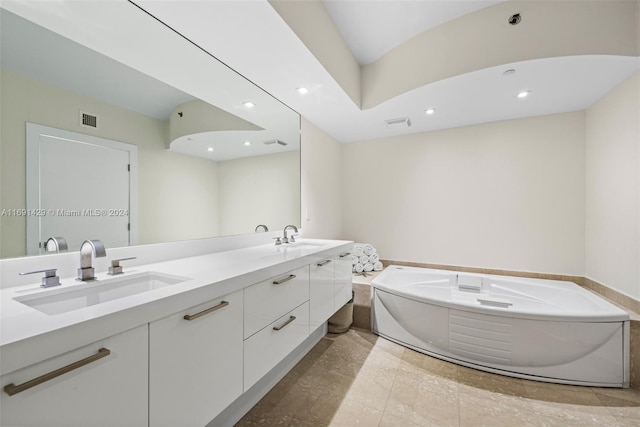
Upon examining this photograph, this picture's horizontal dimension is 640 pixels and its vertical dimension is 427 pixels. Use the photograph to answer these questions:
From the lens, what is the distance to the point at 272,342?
133 centimetres

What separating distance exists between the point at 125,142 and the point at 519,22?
2528 mm

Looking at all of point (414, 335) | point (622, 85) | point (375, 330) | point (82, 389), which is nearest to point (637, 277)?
point (622, 85)

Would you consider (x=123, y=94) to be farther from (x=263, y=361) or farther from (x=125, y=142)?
(x=263, y=361)

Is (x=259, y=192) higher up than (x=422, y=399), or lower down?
higher up

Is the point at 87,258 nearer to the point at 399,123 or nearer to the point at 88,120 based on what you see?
the point at 88,120

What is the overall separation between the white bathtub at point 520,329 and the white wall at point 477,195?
0.39 meters

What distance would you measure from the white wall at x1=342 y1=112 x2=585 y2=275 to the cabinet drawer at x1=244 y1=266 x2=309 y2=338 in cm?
198

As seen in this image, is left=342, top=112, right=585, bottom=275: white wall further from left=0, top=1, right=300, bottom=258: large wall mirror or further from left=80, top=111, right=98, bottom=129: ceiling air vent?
left=80, top=111, right=98, bottom=129: ceiling air vent

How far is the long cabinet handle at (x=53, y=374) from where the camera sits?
0.53 metres

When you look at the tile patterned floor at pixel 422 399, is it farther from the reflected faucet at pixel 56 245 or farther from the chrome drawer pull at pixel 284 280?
the reflected faucet at pixel 56 245

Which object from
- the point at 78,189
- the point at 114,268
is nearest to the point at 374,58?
the point at 78,189

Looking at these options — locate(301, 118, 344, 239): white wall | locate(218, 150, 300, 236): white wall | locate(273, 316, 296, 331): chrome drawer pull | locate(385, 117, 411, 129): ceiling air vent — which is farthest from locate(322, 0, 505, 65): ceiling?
locate(273, 316, 296, 331): chrome drawer pull

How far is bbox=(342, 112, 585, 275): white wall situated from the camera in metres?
2.56

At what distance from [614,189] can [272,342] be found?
2.86 meters
